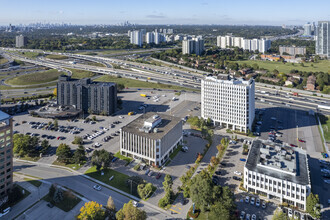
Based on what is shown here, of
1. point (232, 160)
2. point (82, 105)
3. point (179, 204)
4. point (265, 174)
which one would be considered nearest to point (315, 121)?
point (232, 160)

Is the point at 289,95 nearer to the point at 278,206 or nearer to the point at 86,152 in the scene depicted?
the point at 278,206

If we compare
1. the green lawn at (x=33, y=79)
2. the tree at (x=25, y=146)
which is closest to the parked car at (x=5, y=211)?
the tree at (x=25, y=146)

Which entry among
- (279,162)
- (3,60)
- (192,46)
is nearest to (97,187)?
(279,162)

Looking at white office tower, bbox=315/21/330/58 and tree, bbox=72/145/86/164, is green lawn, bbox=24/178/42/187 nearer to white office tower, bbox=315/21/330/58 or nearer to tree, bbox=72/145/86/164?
tree, bbox=72/145/86/164

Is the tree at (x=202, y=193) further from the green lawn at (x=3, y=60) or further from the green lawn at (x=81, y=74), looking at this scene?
the green lawn at (x=3, y=60)

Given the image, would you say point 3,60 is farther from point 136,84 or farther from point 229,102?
point 229,102

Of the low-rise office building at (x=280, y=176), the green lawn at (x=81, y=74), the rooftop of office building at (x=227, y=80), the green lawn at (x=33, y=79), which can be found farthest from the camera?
the green lawn at (x=81, y=74)
